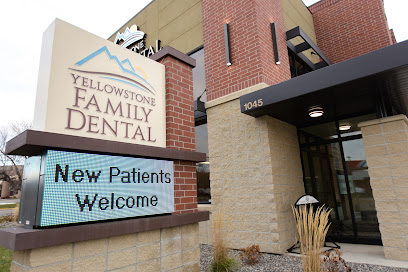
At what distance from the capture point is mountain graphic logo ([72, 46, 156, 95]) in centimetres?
295

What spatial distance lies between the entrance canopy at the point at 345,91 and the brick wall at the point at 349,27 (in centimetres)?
375

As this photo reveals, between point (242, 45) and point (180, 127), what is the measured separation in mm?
4023

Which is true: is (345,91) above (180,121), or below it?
above

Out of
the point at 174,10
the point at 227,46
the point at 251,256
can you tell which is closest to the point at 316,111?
the point at 227,46

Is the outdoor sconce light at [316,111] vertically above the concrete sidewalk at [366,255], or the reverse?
the outdoor sconce light at [316,111]

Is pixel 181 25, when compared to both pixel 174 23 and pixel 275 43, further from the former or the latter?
pixel 275 43

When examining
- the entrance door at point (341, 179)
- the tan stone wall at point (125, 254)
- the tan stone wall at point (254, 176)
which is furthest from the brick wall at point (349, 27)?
the tan stone wall at point (125, 254)

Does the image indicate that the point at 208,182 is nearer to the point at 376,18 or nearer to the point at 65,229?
the point at 65,229

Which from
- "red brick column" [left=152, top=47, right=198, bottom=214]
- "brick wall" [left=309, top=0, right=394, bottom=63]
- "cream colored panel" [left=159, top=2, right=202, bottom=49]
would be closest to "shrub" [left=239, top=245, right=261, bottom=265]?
"red brick column" [left=152, top=47, right=198, bottom=214]

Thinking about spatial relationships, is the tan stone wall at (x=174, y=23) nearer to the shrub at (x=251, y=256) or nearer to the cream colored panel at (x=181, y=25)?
the cream colored panel at (x=181, y=25)

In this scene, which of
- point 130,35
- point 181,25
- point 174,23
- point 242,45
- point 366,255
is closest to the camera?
point 366,255

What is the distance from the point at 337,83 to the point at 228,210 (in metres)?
3.84

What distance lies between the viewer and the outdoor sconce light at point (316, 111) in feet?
18.9

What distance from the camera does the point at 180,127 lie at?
12.3ft
